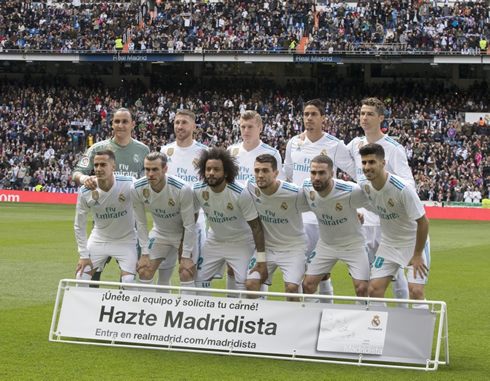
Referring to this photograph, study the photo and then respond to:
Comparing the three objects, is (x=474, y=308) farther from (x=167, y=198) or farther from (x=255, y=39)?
(x=255, y=39)

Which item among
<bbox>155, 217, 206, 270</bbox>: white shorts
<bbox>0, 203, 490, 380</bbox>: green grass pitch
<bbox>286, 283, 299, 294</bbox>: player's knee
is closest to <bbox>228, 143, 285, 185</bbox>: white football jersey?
<bbox>155, 217, 206, 270</bbox>: white shorts

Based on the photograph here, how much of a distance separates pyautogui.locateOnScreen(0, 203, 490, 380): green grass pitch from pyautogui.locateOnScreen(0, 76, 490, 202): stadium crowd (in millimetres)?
19162

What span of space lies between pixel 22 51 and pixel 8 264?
33.2m

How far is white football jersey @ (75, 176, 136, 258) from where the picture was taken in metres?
8.39

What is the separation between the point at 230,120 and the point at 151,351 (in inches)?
1334

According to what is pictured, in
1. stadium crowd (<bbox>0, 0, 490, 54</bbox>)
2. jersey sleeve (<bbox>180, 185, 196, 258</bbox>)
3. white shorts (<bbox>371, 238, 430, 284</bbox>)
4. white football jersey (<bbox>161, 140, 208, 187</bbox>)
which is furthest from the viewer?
stadium crowd (<bbox>0, 0, 490, 54</bbox>)

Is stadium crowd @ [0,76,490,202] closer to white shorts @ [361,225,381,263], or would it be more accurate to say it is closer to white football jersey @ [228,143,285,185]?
white shorts @ [361,225,381,263]

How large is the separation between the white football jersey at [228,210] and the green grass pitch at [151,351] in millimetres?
1579

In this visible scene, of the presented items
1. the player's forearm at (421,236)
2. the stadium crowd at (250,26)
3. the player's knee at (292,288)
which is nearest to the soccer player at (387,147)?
the player's forearm at (421,236)

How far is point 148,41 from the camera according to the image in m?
43.8

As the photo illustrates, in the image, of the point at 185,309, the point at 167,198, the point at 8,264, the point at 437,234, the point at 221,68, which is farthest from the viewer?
the point at 221,68

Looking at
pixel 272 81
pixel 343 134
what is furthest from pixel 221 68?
pixel 343 134

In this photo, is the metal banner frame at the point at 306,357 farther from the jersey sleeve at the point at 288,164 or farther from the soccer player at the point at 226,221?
the jersey sleeve at the point at 288,164

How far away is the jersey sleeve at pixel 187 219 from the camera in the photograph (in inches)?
314
